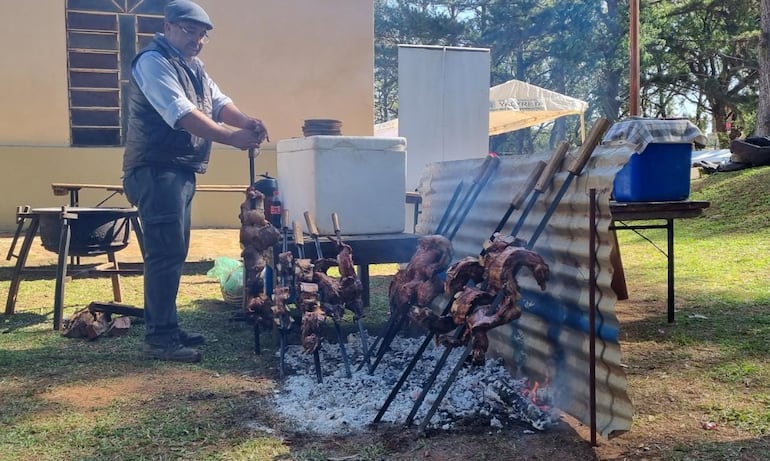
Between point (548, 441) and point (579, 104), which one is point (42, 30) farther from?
point (579, 104)

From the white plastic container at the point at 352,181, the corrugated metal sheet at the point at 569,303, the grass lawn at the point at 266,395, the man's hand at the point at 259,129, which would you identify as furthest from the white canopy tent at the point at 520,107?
the corrugated metal sheet at the point at 569,303

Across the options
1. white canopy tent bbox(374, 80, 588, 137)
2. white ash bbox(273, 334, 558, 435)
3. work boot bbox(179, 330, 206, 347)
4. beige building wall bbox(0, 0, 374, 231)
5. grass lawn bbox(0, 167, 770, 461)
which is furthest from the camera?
white canopy tent bbox(374, 80, 588, 137)

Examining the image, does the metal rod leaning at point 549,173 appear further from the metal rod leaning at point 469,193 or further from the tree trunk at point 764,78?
the tree trunk at point 764,78

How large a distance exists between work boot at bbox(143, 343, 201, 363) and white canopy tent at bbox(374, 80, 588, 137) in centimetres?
1007

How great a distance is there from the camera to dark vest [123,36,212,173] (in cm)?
412

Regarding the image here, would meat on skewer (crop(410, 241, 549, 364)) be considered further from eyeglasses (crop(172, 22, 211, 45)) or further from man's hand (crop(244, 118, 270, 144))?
eyeglasses (crop(172, 22, 211, 45))

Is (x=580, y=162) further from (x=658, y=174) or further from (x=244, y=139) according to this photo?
(x=244, y=139)

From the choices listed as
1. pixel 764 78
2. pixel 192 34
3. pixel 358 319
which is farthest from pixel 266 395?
pixel 764 78

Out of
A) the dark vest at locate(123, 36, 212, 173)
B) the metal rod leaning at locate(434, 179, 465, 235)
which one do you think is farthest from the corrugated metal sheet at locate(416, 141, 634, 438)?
the dark vest at locate(123, 36, 212, 173)

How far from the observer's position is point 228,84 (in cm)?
1060

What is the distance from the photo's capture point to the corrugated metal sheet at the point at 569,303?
2617 millimetres

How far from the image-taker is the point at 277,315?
3.82 metres

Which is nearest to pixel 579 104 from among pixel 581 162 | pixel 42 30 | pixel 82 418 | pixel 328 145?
pixel 42 30

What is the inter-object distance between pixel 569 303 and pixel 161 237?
2598 millimetres
